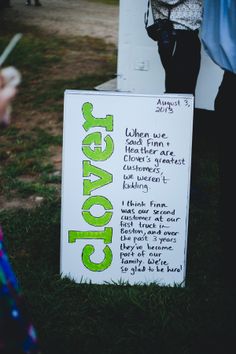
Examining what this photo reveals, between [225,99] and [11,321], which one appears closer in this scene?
[11,321]

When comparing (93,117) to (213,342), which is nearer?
(213,342)

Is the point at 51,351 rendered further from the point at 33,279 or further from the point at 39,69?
the point at 39,69

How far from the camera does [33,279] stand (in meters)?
2.70

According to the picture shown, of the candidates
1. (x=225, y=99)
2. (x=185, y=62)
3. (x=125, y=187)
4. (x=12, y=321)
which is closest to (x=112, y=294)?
(x=125, y=187)

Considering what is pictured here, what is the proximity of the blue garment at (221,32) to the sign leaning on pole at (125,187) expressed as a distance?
248 millimetres

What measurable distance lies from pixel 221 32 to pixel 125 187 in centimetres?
93

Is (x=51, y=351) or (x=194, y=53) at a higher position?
(x=194, y=53)

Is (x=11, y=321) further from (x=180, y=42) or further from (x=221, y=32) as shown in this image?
(x=180, y=42)

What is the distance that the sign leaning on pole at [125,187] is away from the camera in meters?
2.45

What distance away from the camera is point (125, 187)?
2.55 meters

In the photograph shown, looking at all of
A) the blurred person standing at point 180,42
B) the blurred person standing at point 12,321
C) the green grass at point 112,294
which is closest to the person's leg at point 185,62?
the blurred person standing at point 180,42

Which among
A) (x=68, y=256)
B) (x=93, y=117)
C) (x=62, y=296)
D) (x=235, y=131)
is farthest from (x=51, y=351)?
(x=235, y=131)

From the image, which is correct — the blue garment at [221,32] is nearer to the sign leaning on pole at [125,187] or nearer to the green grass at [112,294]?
the sign leaning on pole at [125,187]

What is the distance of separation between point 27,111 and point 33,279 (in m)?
3.46
